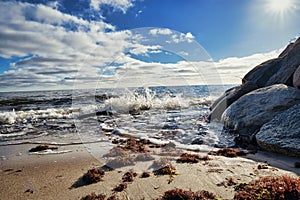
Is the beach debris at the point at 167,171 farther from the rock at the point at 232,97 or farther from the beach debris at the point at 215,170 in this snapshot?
the rock at the point at 232,97

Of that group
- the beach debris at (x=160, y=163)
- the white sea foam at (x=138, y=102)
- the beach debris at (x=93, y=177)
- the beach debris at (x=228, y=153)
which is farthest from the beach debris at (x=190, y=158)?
the white sea foam at (x=138, y=102)

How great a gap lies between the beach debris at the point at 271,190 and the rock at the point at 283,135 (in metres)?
2.03

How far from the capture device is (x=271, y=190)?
9.30ft

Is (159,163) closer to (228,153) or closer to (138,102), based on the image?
(228,153)

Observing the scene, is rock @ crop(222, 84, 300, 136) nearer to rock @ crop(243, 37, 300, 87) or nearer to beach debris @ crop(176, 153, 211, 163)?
rock @ crop(243, 37, 300, 87)

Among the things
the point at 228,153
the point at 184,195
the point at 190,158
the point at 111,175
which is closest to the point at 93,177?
the point at 111,175

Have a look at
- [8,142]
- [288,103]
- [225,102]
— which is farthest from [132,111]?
[288,103]

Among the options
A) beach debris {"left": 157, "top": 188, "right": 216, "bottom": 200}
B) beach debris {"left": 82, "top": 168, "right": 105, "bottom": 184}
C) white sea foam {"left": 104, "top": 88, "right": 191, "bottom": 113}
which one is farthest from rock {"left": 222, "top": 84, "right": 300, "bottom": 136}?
white sea foam {"left": 104, "top": 88, "right": 191, "bottom": 113}

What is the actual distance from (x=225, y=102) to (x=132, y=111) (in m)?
7.39

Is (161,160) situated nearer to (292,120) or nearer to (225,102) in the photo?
(292,120)

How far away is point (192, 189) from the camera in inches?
129

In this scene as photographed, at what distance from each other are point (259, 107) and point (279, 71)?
12.7 ft

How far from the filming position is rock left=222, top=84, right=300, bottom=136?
21.5 feet

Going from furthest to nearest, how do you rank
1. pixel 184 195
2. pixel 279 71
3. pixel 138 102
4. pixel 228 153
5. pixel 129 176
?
pixel 138 102 → pixel 279 71 → pixel 228 153 → pixel 129 176 → pixel 184 195
